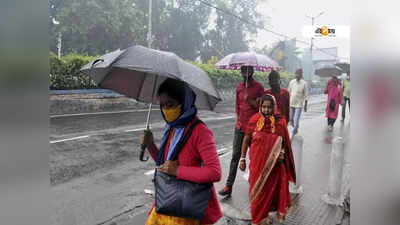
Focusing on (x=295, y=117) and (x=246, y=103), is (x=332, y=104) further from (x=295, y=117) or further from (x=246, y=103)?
(x=246, y=103)

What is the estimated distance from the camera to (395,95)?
1373 millimetres

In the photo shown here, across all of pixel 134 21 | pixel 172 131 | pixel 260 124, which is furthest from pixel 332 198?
pixel 134 21

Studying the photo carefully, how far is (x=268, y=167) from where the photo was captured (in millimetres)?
3479

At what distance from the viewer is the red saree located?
136 inches

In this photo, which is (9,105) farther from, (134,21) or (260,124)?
(134,21)

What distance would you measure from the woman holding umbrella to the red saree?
4.86ft

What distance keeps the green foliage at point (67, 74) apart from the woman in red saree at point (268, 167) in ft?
42.0

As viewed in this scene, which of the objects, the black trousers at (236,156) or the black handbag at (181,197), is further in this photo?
the black trousers at (236,156)

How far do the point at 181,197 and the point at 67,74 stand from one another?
14.9 meters

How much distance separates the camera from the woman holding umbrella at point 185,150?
1895 millimetres

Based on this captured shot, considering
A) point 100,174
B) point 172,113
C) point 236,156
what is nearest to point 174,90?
point 172,113

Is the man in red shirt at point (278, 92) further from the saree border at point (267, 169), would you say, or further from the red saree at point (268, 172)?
the saree border at point (267, 169)

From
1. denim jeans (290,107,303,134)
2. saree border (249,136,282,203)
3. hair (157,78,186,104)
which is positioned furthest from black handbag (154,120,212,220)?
denim jeans (290,107,303,134)

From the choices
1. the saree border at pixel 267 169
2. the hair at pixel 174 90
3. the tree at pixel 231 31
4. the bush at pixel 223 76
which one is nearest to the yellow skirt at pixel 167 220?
the hair at pixel 174 90
